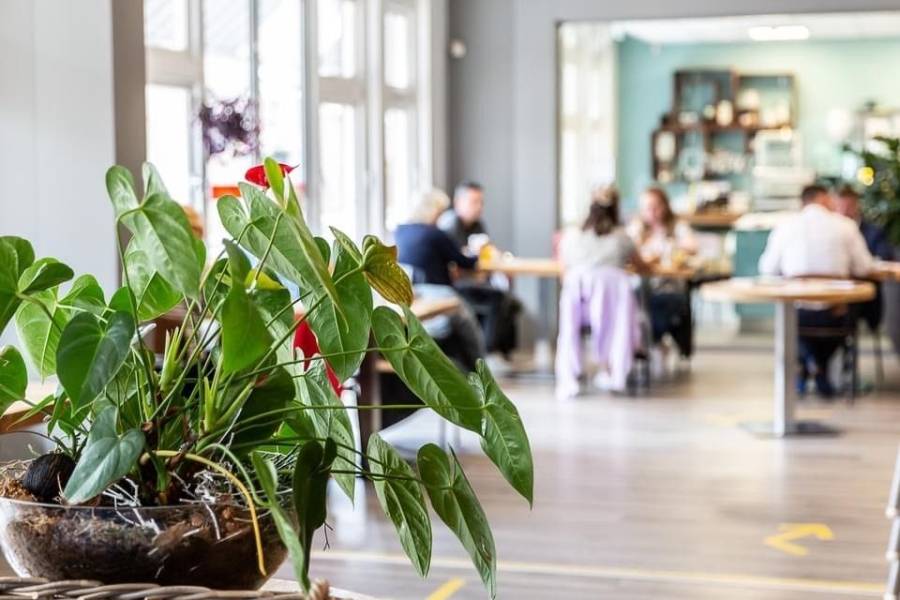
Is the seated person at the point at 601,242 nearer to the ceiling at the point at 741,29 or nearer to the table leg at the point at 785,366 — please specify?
the table leg at the point at 785,366

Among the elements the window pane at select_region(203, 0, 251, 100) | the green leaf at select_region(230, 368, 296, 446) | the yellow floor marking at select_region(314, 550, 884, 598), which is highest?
the window pane at select_region(203, 0, 251, 100)

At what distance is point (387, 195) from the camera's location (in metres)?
10.3

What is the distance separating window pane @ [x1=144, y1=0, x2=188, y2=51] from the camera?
6688 mm

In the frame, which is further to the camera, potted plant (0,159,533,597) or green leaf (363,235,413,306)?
green leaf (363,235,413,306)

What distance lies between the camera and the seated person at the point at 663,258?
9602 millimetres

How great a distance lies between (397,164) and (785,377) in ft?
13.6

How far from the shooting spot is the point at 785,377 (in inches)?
287

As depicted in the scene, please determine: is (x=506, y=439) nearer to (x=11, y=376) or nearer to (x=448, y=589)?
(x=11, y=376)

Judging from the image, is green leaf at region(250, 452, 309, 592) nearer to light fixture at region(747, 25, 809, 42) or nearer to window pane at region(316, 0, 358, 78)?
window pane at region(316, 0, 358, 78)

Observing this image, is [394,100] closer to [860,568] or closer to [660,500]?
[660,500]

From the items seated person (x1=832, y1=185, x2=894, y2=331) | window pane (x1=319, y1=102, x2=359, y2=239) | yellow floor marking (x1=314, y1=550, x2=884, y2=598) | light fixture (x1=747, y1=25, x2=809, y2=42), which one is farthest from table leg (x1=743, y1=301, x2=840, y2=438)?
light fixture (x1=747, y1=25, x2=809, y2=42)

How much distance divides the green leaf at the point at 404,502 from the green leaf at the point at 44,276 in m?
0.36

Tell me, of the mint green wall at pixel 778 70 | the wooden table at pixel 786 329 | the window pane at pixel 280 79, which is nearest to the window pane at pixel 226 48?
the window pane at pixel 280 79

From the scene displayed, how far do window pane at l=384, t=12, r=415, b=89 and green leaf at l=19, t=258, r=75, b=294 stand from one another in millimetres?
8837
